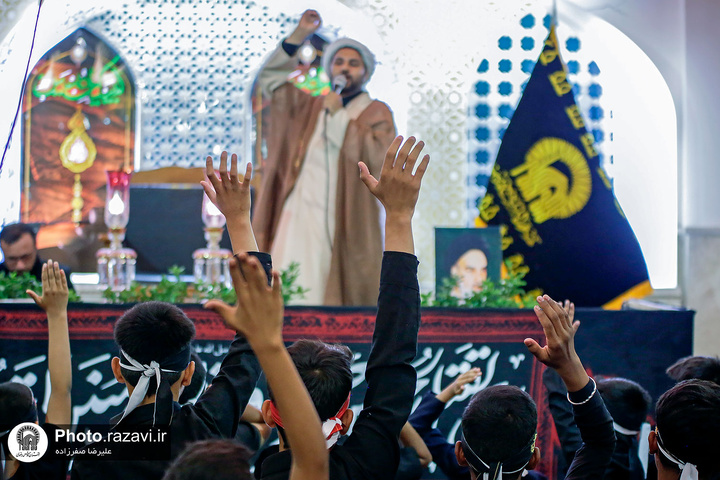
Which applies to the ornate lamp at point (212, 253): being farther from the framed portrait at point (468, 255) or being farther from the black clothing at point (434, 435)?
the black clothing at point (434, 435)

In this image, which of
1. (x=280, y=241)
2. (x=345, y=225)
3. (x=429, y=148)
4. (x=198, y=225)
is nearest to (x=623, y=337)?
(x=345, y=225)

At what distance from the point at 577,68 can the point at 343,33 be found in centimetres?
141

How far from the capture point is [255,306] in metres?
0.77

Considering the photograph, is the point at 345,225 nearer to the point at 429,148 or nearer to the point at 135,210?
the point at 429,148


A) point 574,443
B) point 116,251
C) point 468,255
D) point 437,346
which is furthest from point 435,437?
point 116,251

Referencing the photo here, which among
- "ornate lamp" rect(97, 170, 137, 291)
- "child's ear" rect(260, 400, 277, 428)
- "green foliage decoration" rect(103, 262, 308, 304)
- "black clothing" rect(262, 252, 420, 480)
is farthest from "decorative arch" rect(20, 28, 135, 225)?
"black clothing" rect(262, 252, 420, 480)

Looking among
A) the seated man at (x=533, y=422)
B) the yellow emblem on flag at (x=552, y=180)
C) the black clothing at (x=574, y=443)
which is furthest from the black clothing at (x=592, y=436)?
the yellow emblem on flag at (x=552, y=180)

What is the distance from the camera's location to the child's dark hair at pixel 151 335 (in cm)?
115

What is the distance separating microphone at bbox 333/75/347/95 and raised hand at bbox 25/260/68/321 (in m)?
2.32

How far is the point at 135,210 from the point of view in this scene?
4.43 m

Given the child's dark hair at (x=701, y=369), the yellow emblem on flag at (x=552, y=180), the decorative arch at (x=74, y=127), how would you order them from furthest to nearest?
the decorative arch at (x=74, y=127), the yellow emblem on flag at (x=552, y=180), the child's dark hair at (x=701, y=369)

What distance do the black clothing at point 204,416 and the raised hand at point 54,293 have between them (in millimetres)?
287

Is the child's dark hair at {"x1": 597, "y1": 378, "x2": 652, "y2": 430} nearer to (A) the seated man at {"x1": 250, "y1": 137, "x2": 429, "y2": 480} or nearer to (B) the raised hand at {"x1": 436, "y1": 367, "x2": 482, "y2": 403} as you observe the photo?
(B) the raised hand at {"x1": 436, "y1": 367, "x2": 482, "y2": 403}

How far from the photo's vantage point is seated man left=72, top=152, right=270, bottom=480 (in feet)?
3.59
